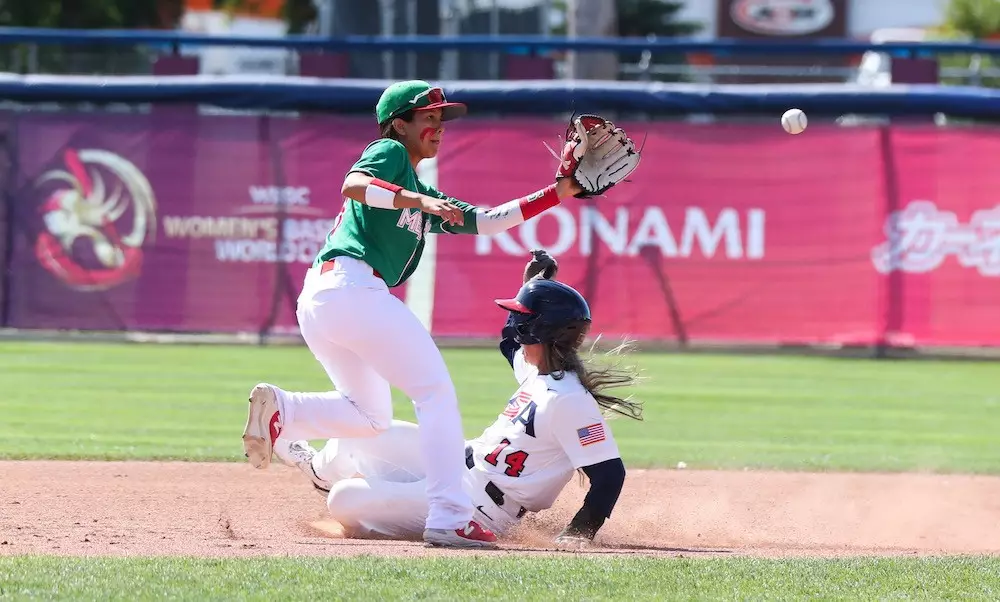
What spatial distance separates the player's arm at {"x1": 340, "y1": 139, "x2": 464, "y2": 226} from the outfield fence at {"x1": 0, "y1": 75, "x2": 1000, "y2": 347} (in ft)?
32.1

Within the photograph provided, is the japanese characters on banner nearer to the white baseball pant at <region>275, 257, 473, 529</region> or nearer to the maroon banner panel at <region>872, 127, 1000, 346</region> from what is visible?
the maroon banner panel at <region>872, 127, 1000, 346</region>

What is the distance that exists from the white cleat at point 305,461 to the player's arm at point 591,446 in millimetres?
1144

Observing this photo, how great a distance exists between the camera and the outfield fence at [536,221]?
15.1 meters

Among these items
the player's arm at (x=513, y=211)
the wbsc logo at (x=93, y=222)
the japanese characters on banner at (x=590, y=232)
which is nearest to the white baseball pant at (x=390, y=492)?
the player's arm at (x=513, y=211)

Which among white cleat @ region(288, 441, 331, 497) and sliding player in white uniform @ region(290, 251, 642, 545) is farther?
white cleat @ region(288, 441, 331, 497)

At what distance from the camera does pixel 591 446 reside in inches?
212

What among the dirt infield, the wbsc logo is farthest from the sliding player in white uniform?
the wbsc logo

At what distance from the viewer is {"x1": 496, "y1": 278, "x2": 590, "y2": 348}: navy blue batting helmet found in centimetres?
555

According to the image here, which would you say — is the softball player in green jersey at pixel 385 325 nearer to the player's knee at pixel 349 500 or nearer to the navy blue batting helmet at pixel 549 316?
the player's knee at pixel 349 500

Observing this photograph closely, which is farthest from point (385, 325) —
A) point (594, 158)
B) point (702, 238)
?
point (702, 238)

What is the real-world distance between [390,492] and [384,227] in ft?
3.41

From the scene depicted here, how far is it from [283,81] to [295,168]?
991mm

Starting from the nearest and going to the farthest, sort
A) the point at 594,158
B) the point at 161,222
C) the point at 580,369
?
the point at 594,158, the point at 580,369, the point at 161,222

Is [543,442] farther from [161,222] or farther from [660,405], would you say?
[161,222]
